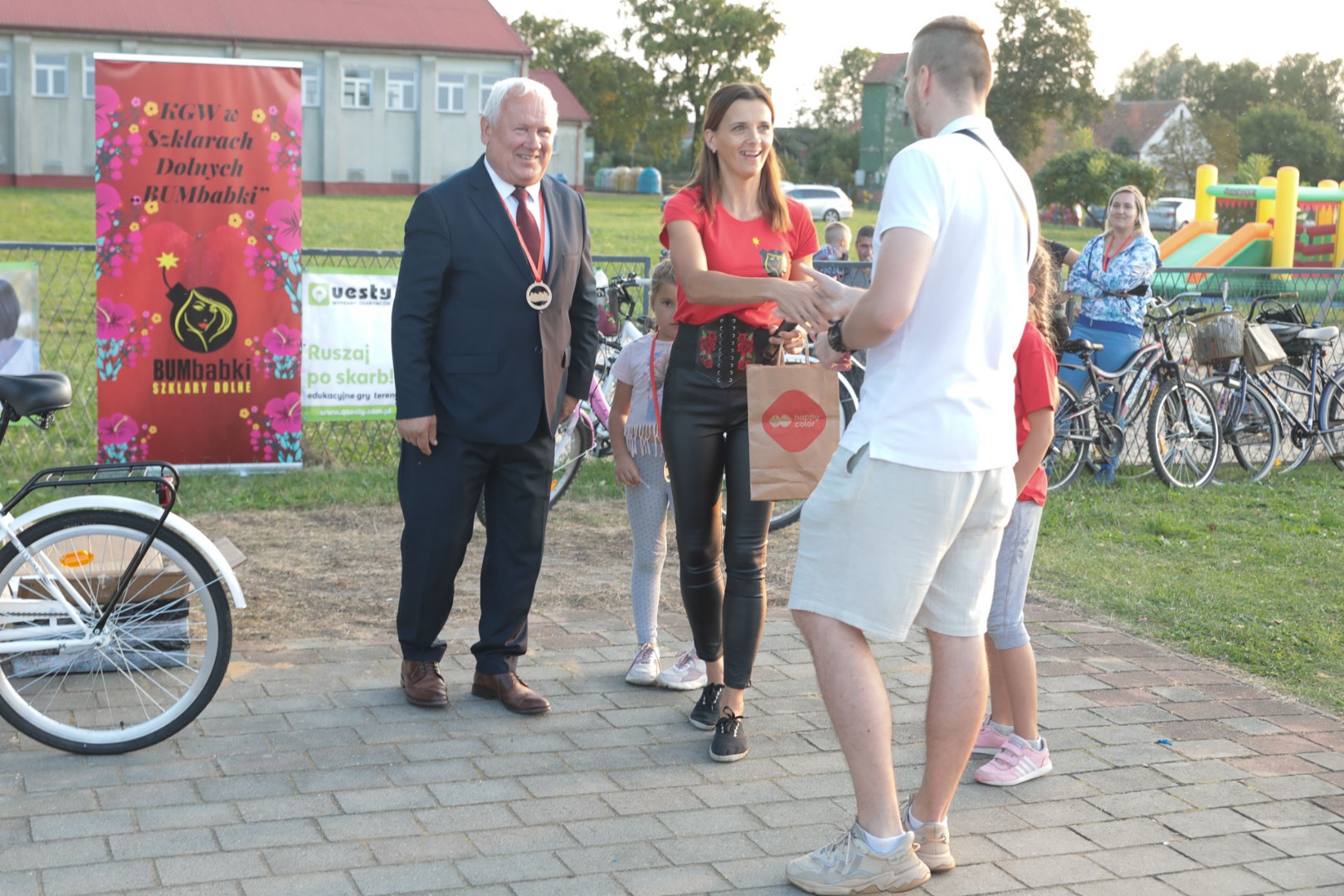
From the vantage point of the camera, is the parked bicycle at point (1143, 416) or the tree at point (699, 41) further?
the tree at point (699, 41)

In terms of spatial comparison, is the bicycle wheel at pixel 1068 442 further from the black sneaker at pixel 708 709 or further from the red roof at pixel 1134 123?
the red roof at pixel 1134 123

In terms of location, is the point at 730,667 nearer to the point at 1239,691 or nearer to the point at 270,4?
the point at 1239,691

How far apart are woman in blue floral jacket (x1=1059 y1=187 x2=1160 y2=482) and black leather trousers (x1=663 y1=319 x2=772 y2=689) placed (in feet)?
17.9

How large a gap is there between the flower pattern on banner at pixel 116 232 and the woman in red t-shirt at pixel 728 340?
193 inches

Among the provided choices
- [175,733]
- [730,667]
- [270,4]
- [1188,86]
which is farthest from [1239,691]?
[1188,86]

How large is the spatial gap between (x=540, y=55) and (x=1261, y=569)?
8163 centimetres

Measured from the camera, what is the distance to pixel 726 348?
4367mm

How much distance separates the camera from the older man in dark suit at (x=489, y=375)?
461cm

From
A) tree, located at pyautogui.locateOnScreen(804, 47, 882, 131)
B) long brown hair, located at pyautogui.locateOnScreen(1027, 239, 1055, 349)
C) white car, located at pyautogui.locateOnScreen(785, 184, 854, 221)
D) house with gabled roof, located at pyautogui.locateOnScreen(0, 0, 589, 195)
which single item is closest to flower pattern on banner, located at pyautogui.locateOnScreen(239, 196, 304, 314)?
long brown hair, located at pyautogui.locateOnScreen(1027, 239, 1055, 349)

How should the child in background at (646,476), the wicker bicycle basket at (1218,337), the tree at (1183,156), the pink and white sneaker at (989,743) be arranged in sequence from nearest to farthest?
the pink and white sneaker at (989,743)
the child in background at (646,476)
the wicker bicycle basket at (1218,337)
the tree at (1183,156)

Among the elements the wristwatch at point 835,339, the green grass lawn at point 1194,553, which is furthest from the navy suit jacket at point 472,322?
the green grass lawn at point 1194,553

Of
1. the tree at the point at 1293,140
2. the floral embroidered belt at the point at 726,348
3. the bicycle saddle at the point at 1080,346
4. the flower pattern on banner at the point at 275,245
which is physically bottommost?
the bicycle saddle at the point at 1080,346

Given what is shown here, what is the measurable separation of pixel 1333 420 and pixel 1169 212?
44.2 meters

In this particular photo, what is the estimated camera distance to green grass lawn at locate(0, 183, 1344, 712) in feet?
19.4
